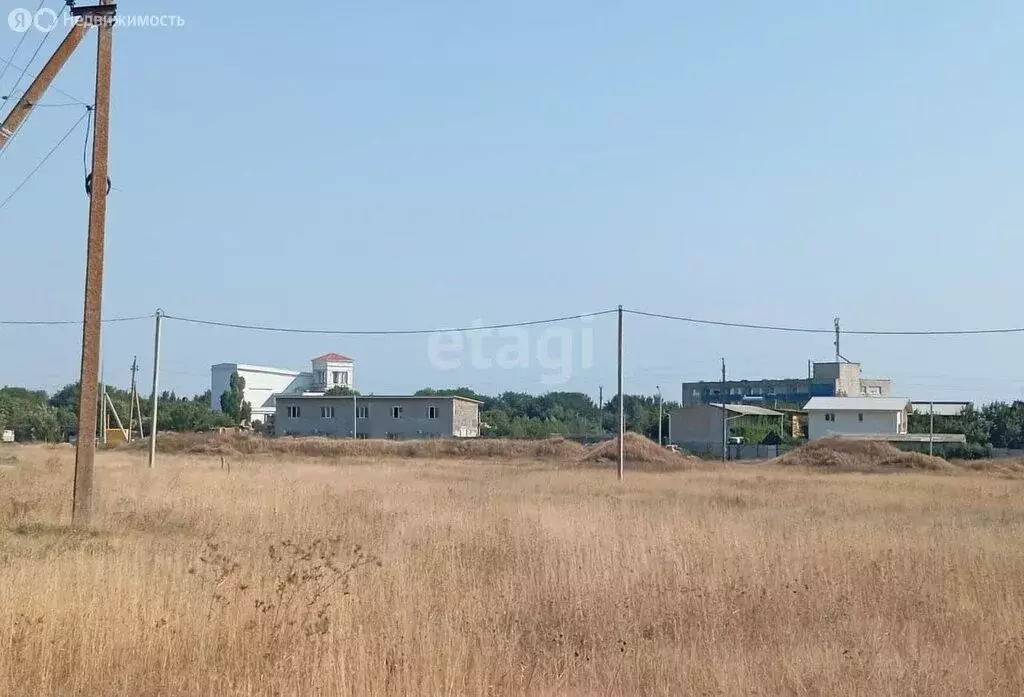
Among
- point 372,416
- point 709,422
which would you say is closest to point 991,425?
point 709,422

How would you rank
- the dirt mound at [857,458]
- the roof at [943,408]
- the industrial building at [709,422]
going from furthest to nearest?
the roof at [943,408], the industrial building at [709,422], the dirt mound at [857,458]

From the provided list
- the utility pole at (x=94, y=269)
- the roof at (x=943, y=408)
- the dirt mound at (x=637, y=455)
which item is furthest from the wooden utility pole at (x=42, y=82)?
the roof at (x=943, y=408)

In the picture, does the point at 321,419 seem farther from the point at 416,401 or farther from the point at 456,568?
the point at 456,568

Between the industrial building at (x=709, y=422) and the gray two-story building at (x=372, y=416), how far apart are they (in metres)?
18.5

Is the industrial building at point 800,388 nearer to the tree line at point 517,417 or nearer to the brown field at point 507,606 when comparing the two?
the tree line at point 517,417

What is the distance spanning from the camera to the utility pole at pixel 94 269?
1531 cm

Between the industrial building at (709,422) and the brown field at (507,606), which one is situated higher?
the industrial building at (709,422)

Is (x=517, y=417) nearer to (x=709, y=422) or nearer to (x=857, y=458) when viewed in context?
(x=709, y=422)

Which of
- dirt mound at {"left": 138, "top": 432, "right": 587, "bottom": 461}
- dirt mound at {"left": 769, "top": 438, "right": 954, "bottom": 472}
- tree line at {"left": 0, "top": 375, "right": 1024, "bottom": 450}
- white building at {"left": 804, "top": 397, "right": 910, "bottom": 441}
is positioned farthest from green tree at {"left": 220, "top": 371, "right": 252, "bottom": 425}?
dirt mound at {"left": 769, "top": 438, "right": 954, "bottom": 472}

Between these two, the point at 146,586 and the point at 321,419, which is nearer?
the point at 146,586

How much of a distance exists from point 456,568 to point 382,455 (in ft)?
164

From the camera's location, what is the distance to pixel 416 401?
87375 mm

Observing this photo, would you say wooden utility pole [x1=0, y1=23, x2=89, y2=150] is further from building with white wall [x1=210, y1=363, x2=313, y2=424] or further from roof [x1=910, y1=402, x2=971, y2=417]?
building with white wall [x1=210, y1=363, x2=313, y2=424]

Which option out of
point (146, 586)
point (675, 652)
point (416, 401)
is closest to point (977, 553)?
point (675, 652)
